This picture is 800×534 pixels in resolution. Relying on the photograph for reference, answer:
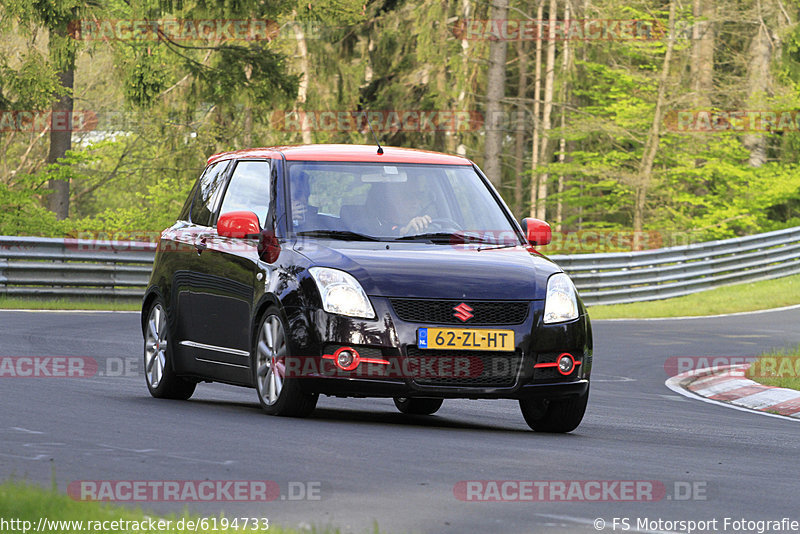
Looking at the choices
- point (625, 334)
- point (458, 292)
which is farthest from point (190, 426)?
point (625, 334)

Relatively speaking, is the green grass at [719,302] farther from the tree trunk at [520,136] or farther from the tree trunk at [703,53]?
the tree trunk at [520,136]

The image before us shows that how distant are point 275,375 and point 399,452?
5.55 ft

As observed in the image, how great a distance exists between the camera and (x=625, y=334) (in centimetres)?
2080

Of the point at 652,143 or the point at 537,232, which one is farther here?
the point at 652,143

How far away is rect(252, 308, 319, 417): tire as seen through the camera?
29.2 feet

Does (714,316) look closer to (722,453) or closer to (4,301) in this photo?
(4,301)

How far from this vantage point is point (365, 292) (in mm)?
8656

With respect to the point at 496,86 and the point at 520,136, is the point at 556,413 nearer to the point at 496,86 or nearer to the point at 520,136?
the point at 496,86

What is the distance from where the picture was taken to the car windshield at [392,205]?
9.54 m

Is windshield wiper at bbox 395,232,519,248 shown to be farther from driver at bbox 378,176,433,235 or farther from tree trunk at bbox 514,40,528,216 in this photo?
tree trunk at bbox 514,40,528,216

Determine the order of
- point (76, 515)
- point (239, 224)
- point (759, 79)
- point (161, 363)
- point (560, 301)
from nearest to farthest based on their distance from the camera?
1. point (76, 515)
2. point (560, 301)
3. point (239, 224)
4. point (161, 363)
5. point (759, 79)

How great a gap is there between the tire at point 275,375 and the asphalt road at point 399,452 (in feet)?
0.46

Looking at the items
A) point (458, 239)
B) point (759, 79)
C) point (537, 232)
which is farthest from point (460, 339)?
point (759, 79)

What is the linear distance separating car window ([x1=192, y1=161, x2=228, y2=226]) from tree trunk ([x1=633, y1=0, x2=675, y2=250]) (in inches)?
1132
